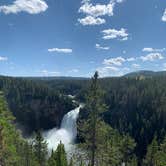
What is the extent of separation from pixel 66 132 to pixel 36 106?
24.6 metres

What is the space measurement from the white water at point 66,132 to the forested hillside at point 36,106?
4989 millimetres

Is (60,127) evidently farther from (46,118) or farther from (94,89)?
(94,89)

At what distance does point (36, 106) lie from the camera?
497ft

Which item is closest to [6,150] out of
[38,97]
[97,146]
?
[97,146]

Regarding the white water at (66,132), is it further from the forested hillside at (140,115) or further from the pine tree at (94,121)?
the pine tree at (94,121)

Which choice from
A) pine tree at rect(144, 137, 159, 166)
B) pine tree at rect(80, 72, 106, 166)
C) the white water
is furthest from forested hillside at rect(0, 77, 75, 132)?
pine tree at rect(80, 72, 106, 166)

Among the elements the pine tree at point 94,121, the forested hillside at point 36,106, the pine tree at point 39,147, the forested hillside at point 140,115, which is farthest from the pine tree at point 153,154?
the forested hillside at point 36,106

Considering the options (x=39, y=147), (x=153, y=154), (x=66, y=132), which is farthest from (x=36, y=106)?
(x=39, y=147)

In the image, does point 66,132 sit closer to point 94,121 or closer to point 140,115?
point 140,115

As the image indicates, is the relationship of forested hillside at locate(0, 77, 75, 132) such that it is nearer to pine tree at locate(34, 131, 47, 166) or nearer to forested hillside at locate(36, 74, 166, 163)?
forested hillside at locate(36, 74, 166, 163)

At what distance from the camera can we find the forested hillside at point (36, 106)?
14725cm

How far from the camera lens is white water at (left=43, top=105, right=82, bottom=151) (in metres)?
124

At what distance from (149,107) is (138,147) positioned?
2215 centimetres

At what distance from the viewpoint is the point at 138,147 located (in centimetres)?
11212
